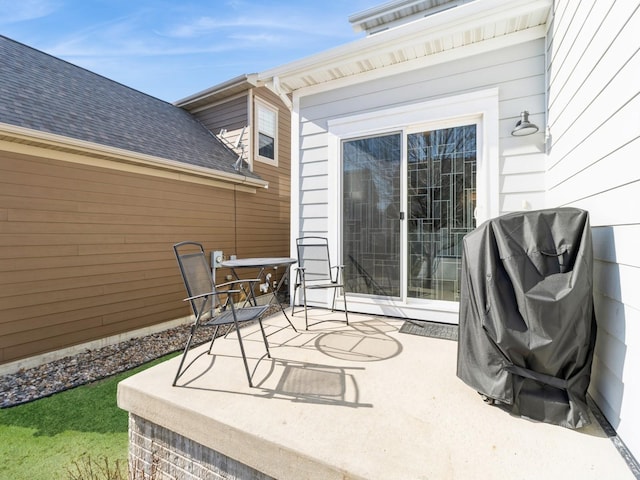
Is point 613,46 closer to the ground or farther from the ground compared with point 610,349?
farther from the ground

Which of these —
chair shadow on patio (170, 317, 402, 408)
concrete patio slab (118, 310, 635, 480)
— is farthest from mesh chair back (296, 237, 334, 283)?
concrete patio slab (118, 310, 635, 480)

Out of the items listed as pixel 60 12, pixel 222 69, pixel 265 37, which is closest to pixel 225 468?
pixel 265 37

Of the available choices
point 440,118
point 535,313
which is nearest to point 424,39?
point 440,118

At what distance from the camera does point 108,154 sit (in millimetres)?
4102

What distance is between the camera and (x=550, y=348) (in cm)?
142

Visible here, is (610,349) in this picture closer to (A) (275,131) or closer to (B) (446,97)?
(B) (446,97)

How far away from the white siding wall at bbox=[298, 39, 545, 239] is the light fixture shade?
0.26 feet

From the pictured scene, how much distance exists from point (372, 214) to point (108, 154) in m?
3.54

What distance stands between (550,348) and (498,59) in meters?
2.68

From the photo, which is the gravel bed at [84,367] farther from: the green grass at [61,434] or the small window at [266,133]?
the small window at [266,133]

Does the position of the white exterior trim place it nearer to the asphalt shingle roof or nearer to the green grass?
the green grass

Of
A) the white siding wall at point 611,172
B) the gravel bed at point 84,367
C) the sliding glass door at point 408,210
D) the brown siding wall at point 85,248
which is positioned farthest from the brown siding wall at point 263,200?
the white siding wall at point 611,172

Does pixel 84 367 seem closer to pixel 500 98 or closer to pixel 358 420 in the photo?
pixel 358 420

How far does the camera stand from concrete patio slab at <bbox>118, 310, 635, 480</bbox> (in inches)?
48.9
